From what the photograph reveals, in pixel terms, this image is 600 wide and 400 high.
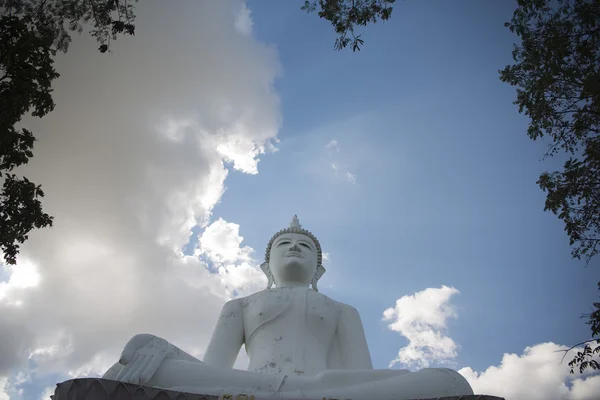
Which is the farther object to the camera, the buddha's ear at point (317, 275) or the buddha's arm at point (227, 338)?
the buddha's ear at point (317, 275)

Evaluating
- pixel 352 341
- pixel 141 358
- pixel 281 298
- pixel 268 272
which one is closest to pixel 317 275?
pixel 268 272

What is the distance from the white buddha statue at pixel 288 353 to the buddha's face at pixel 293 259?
0.02 m

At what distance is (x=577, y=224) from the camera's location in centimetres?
768

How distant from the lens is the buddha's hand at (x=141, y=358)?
5293mm

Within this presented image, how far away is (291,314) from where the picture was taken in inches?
301

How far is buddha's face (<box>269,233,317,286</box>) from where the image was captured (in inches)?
337

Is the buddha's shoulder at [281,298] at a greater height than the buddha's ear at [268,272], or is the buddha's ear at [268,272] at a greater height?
the buddha's ear at [268,272]

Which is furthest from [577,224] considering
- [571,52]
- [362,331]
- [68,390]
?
[68,390]

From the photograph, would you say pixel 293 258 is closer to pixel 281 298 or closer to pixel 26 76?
pixel 281 298

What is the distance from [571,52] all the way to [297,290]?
4887 mm

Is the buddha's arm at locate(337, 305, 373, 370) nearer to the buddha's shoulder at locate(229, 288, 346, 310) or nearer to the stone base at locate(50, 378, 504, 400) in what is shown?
the buddha's shoulder at locate(229, 288, 346, 310)

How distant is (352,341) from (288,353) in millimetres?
1014

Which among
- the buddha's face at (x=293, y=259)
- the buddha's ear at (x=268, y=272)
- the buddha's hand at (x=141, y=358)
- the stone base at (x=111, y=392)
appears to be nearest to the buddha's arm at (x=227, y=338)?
the buddha's face at (x=293, y=259)

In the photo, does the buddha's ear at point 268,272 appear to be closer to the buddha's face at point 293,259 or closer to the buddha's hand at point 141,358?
the buddha's face at point 293,259
